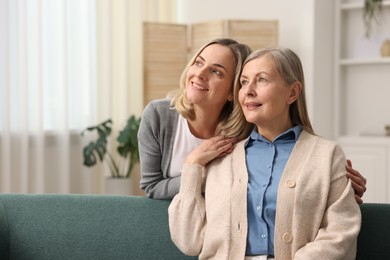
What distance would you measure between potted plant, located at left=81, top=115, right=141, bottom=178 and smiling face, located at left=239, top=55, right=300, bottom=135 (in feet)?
9.67

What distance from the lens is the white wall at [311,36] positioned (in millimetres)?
5184

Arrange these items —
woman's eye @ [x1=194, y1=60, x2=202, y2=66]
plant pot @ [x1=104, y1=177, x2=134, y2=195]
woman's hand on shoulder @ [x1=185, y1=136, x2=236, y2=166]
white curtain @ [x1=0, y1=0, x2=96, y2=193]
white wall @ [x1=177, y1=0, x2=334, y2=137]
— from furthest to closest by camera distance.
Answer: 1. white wall @ [x1=177, y1=0, x2=334, y2=137]
2. plant pot @ [x1=104, y1=177, x2=134, y2=195]
3. white curtain @ [x1=0, y1=0, x2=96, y2=193]
4. woman's eye @ [x1=194, y1=60, x2=202, y2=66]
5. woman's hand on shoulder @ [x1=185, y1=136, x2=236, y2=166]

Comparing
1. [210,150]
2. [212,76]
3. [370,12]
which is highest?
[370,12]

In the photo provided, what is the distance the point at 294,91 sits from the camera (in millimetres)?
2096

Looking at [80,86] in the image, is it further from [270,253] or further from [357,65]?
[270,253]

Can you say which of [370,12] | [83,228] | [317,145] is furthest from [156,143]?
[370,12]

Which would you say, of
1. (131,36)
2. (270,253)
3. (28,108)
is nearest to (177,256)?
(270,253)

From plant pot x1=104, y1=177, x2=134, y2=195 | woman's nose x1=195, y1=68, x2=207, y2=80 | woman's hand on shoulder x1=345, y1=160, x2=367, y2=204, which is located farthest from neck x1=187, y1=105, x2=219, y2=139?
plant pot x1=104, y1=177, x2=134, y2=195

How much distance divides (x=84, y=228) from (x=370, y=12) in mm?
3536

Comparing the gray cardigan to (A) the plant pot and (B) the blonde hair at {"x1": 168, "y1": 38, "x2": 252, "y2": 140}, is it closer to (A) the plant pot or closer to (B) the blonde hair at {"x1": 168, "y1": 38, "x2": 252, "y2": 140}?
(B) the blonde hair at {"x1": 168, "y1": 38, "x2": 252, "y2": 140}

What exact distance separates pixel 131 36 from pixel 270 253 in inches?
148

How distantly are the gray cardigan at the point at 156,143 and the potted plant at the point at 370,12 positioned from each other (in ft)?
10.4

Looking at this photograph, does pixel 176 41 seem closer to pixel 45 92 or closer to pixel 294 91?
pixel 45 92

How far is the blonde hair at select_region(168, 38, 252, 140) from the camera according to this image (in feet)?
7.32
